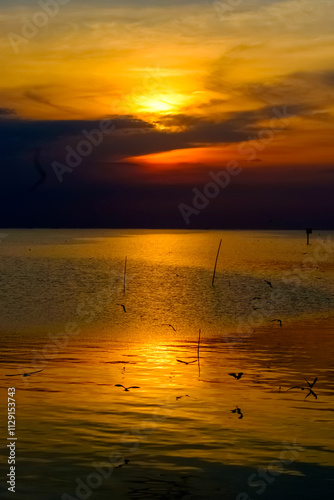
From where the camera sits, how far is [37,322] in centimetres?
4428

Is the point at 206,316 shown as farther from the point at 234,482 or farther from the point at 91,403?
the point at 234,482

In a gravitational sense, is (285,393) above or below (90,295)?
below

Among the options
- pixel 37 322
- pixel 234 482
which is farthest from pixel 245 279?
pixel 234 482

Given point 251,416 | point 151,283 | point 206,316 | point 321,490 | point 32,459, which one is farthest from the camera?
point 151,283

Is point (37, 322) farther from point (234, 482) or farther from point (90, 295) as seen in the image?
point (234, 482)

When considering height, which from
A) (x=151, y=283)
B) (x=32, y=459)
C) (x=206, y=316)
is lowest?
(x=32, y=459)

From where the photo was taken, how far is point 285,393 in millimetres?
23234

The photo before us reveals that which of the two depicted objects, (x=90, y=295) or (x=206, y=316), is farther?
(x=90, y=295)

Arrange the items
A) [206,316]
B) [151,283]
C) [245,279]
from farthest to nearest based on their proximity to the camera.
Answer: [245,279], [151,283], [206,316]

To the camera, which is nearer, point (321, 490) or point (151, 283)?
point (321, 490)

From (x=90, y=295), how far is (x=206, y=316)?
18.3 metres

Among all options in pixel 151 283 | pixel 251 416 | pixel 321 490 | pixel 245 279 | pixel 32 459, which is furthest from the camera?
pixel 245 279

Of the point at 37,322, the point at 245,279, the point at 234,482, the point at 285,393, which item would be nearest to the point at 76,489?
the point at 234,482

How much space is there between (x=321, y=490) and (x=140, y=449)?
4.47m
